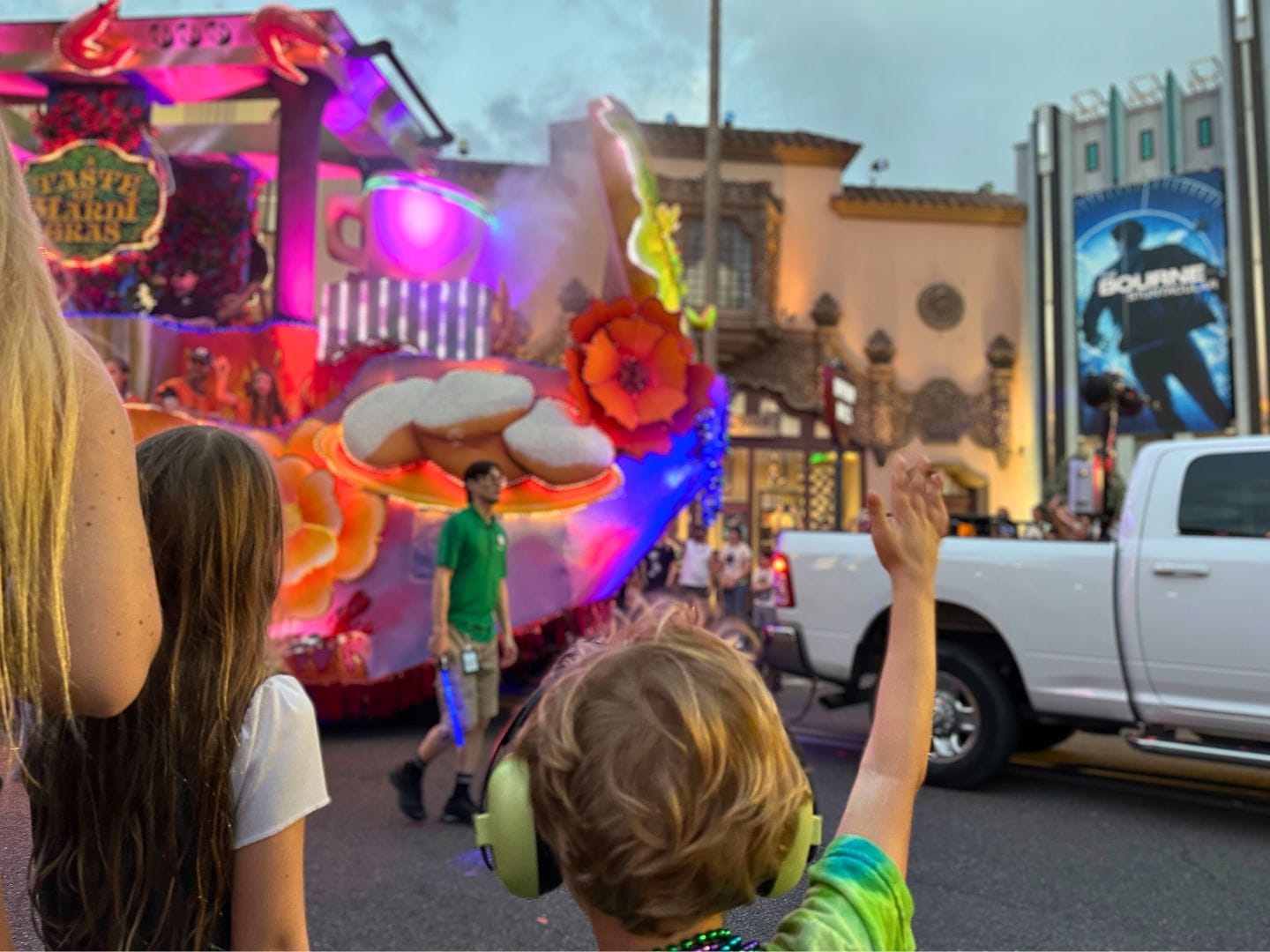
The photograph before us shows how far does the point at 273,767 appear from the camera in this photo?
1335 mm

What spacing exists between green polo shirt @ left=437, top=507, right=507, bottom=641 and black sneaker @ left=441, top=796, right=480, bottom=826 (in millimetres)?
782

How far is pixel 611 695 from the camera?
3.27 ft

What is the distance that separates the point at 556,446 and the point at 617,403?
560mm

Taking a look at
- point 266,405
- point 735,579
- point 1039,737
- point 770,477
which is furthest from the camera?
point 770,477

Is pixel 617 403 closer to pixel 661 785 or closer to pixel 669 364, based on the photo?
pixel 669 364

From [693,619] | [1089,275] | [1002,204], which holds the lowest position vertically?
[693,619]

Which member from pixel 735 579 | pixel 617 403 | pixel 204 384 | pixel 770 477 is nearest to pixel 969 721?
pixel 617 403

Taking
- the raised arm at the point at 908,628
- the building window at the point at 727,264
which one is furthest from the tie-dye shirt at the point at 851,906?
the building window at the point at 727,264

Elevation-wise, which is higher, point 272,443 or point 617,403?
point 617,403

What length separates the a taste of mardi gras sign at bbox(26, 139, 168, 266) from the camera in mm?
9828

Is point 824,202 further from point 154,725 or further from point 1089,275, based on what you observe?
point 154,725

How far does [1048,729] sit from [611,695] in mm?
6475

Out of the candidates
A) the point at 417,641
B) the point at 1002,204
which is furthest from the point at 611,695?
the point at 1002,204

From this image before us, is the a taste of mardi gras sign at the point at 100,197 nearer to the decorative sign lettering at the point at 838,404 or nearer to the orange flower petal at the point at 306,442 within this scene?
the orange flower petal at the point at 306,442
